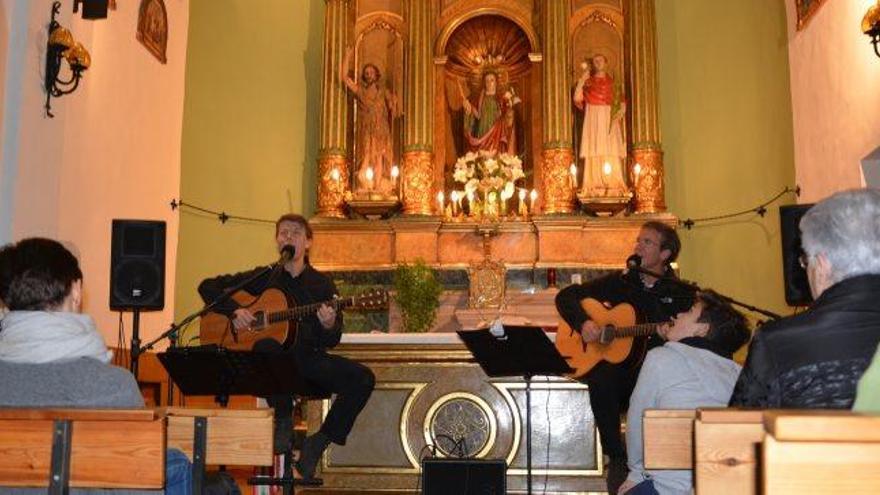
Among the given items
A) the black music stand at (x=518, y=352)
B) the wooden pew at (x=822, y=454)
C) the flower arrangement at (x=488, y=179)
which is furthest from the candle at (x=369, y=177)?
the wooden pew at (x=822, y=454)

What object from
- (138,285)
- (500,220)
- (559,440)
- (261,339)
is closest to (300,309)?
(261,339)

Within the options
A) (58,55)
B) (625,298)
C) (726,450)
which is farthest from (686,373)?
(58,55)

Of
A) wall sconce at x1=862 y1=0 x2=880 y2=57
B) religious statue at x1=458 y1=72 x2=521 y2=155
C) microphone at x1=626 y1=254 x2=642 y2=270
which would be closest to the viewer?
microphone at x1=626 y1=254 x2=642 y2=270

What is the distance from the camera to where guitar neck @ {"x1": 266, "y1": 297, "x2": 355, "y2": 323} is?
545 cm

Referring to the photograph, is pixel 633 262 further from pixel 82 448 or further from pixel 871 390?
pixel 82 448

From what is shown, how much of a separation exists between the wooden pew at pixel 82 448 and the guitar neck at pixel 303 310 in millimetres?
2923

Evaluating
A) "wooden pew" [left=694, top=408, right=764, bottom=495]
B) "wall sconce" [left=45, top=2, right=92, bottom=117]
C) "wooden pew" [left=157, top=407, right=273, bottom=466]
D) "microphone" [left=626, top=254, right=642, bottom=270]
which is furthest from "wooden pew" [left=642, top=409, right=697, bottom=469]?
"wall sconce" [left=45, top=2, right=92, bottom=117]

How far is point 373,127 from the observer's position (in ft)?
33.9

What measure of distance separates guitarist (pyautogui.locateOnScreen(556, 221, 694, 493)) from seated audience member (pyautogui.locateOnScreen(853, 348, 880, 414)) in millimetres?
2961

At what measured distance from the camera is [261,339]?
18.1ft

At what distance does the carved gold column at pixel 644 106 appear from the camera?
32.6 ft

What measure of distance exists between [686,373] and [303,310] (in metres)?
2.42

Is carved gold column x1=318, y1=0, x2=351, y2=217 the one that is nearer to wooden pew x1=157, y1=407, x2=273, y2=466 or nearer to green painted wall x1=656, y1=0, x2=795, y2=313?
green painted wall x1=656, y1=0, x2=795, y2=313

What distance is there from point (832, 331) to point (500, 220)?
748 centimetres
